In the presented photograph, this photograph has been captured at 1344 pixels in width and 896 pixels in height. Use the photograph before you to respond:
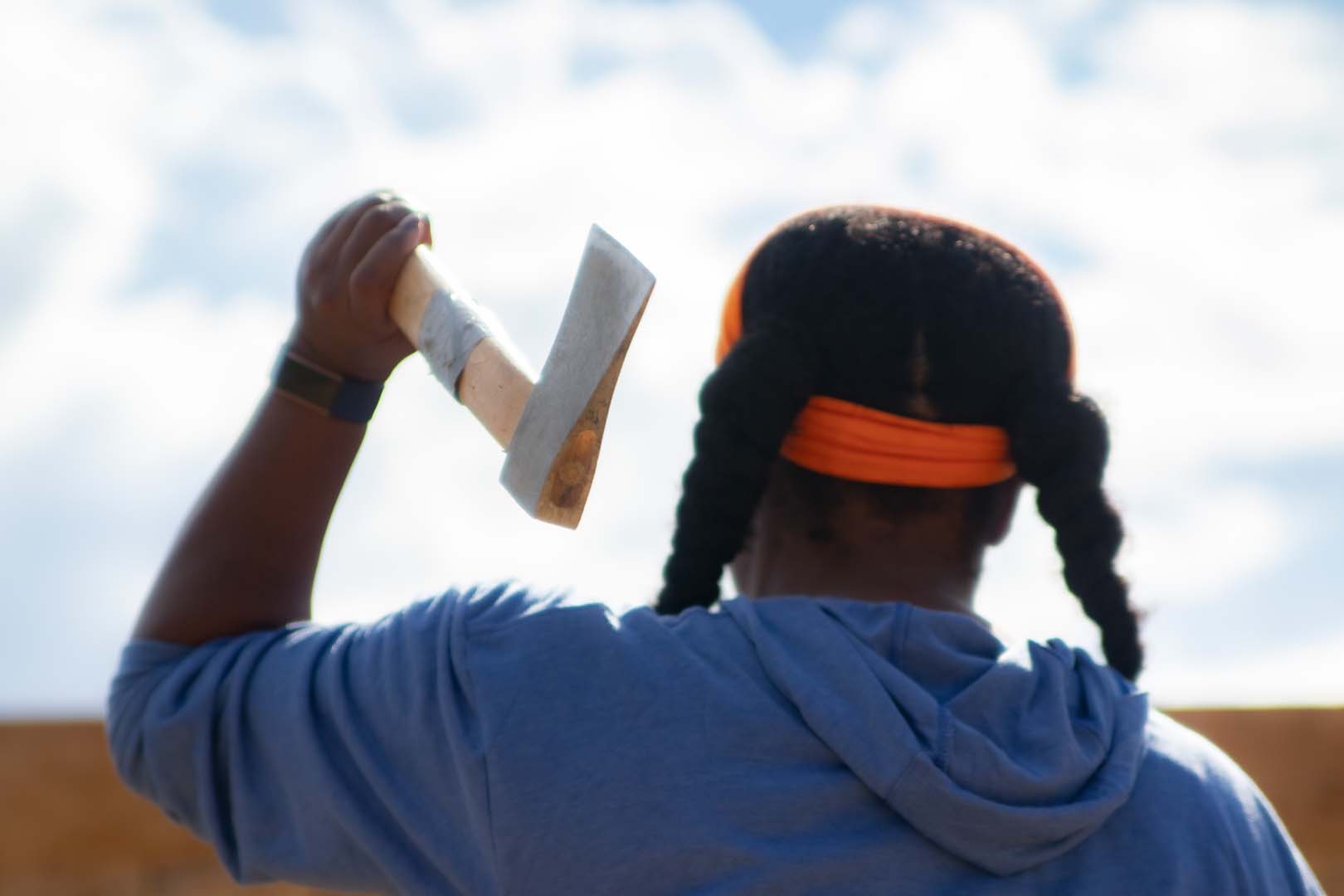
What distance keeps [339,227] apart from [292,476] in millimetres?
344

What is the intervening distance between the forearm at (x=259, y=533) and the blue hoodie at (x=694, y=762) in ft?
0.36

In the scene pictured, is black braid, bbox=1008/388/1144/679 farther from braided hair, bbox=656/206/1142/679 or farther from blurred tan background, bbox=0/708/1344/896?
blurred tan background, bbox=0/708/1344/896

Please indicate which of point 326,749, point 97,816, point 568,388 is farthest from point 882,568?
point 97,816

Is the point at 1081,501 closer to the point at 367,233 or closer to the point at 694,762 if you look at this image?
the point at 694,762

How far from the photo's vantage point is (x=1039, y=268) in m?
2.05

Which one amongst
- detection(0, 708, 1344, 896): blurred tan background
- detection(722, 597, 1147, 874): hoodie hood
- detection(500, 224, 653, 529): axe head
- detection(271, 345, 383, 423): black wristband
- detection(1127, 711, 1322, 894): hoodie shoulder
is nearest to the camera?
detection(500, 224, 653, 529): axe head

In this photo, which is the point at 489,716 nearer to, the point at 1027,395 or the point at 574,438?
the point at 574,438

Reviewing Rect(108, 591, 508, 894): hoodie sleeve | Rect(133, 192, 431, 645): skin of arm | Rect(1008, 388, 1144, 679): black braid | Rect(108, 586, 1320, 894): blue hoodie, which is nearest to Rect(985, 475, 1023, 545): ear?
Rect(1008, 388, 1144, 679): black braid

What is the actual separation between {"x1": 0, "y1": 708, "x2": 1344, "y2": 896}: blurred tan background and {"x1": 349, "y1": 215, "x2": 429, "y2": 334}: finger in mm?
3395

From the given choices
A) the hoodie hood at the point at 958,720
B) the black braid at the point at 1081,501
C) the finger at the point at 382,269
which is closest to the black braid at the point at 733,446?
the hoodie hood at the point at 958,720

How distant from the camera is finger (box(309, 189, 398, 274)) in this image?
1937 mm

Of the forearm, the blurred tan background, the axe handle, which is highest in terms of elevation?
the axe handle

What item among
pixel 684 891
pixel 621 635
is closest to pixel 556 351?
pixel 621 635

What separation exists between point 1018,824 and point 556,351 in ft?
2.31
